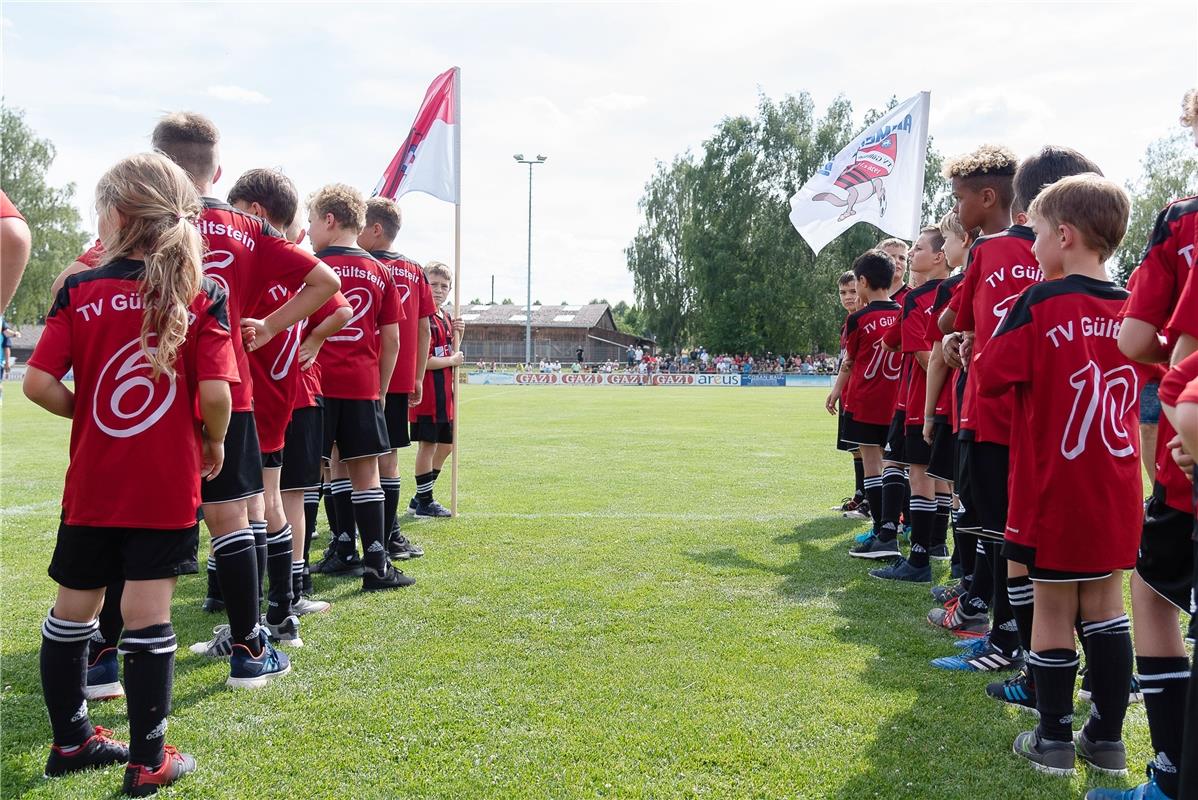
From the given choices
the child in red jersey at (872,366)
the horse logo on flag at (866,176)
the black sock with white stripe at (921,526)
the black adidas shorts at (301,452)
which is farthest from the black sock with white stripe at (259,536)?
the horse logo on flag at (866,176)

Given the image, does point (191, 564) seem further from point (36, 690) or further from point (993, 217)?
point (993, 217)

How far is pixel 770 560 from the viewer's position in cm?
580

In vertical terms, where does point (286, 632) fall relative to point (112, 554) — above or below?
below

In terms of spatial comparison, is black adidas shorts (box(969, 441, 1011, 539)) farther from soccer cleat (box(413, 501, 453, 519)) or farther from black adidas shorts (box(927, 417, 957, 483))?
soccer cleat (box(413, 501, 453, 519))

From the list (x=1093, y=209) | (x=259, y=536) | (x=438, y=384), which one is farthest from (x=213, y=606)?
(x=1093, y=209)

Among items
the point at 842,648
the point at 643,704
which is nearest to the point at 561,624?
the point at 643,704

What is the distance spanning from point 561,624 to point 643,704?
108 centimetres

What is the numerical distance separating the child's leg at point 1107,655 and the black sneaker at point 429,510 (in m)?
5.66

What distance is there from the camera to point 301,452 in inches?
173

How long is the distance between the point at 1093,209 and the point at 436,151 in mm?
5830

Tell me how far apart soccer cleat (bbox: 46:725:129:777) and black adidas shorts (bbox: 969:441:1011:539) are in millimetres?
3379

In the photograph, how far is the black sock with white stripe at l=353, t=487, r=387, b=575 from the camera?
4895 mm

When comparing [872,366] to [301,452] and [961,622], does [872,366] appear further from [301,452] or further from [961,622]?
[301,452]

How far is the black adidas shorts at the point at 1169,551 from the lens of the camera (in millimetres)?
2270
